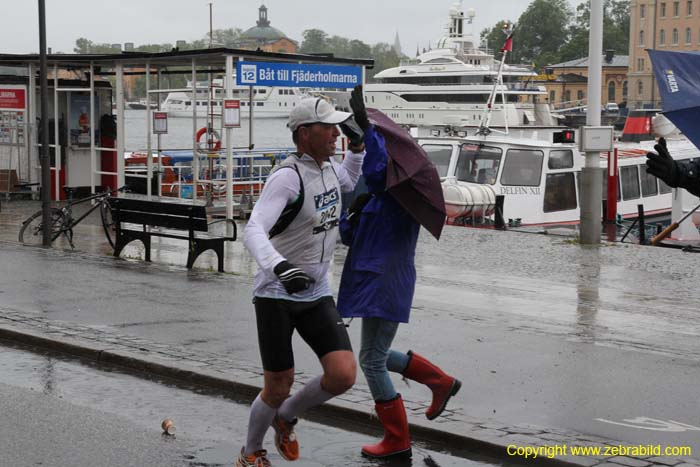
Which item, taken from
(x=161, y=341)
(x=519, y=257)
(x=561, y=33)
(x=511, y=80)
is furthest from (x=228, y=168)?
(x=561, y=33)

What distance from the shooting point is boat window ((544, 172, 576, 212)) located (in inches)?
977

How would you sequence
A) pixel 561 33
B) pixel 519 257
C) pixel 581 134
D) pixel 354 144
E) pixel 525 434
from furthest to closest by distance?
pixel 561 33 → pixel 581 134 → pixel 519 257 → pixel 525 434 → pixel 354 144

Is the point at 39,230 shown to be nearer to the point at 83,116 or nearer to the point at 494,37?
the point at 83,116

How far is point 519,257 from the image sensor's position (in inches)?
652

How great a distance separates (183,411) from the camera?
7500 mm

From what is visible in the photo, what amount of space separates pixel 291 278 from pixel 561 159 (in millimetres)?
20384

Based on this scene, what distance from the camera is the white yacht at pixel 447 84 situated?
69.9 m

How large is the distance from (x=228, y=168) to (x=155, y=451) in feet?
43.7

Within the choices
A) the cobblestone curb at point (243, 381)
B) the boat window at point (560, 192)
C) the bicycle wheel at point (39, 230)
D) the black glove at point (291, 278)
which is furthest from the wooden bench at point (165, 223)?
the boat window at point (560, 192)

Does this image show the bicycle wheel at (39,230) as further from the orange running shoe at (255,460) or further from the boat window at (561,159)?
the boat window at (561,159)

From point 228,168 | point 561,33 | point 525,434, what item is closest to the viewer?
point 525,434

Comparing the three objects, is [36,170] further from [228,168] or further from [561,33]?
[561,33]

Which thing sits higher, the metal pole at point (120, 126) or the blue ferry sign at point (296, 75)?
the blue ferry sign at point (296, 75)

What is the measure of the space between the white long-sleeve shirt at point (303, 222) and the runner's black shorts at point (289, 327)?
0.15 feet
